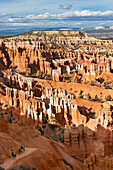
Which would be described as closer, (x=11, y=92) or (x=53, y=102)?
(x=53, y=102)

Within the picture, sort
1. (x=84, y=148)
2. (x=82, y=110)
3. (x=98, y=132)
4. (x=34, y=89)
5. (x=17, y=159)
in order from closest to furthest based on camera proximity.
→ (x=17, y=159)
(x=84, y=148)
(x=98, y=132)
(x=82, y=110)
(x=34, y=89)

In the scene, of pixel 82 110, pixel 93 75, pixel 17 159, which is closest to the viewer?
pixel 17 159

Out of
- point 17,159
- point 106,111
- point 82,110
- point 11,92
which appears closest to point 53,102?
point 82,110

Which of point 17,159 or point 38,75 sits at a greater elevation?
point 17,159

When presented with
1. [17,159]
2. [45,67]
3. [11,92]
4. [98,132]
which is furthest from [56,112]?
[45,67]

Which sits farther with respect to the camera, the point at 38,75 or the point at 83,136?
the point at 38,75

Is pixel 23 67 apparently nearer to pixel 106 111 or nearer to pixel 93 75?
pixel 93 75

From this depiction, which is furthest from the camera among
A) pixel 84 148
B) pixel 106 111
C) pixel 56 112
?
pixel 56 112

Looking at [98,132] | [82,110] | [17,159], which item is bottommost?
[82,110]

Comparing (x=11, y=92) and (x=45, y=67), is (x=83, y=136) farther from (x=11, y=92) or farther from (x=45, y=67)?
(x=45, y=67)
